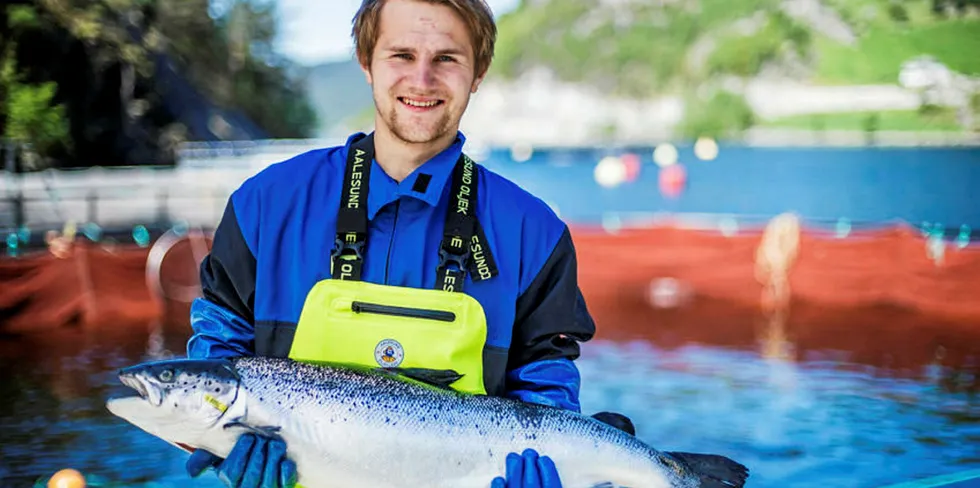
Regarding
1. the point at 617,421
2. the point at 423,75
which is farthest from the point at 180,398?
the point at 617,421

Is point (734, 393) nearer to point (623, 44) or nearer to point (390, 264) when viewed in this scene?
point (390, 264)

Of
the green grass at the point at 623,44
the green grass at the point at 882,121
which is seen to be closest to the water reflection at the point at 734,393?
the green grass at the point at 882,121

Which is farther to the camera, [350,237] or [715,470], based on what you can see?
[715,470]

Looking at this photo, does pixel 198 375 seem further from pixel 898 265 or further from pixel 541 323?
pixel 898 265

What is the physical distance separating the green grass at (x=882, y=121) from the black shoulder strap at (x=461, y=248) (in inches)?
2778

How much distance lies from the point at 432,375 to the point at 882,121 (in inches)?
3129

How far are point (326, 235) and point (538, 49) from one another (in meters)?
112

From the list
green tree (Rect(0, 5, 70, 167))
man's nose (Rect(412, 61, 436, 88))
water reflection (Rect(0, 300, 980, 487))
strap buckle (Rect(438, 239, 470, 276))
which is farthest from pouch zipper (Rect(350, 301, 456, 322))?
green tree (Rect(0, 5, 70, 167))

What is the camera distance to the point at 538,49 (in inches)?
4432

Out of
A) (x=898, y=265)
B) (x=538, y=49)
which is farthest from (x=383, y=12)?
(x=538, y=49)

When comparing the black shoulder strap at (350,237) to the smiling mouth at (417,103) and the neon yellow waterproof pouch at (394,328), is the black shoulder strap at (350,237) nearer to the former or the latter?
the neon yellow waterproof pouch at (394,328)

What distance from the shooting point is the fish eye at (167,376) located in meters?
2.53

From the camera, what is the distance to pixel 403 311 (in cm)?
269

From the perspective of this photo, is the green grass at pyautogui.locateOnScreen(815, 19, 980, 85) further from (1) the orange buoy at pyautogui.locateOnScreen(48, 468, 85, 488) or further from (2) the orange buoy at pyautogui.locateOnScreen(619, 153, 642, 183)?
(1) the orange buoy at pyautogui.locateOnScreen(48, 468, 85, 488)
